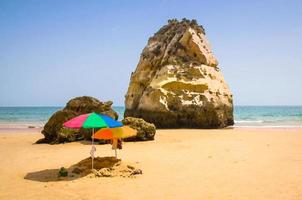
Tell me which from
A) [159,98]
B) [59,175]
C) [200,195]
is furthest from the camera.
Answer: [159,98]

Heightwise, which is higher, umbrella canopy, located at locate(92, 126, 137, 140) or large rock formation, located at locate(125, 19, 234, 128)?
large rock formation, located at locate(125, 19, 234, 128)

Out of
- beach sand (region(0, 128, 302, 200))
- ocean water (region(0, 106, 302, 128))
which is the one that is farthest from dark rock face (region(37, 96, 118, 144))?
ocean water (region(0, 106, 302, 128))

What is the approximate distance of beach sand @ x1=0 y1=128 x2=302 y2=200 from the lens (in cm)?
721

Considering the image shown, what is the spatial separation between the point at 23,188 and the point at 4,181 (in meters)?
1.07

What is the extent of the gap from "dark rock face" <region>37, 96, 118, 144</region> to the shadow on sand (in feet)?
23.3

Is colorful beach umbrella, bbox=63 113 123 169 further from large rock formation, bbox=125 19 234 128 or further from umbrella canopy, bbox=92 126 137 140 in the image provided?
large rock formation, bbox=125 19 234 128

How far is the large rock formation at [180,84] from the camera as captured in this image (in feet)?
87.9

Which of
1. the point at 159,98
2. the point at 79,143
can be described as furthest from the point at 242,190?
the point at 159,98

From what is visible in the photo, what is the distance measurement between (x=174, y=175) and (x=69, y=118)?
33.2 ft

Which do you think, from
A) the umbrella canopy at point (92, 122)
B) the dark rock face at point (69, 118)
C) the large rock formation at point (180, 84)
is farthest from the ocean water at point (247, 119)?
the umbrella canopy at point (92, 122)

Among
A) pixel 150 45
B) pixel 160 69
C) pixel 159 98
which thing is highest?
pixel 150 45

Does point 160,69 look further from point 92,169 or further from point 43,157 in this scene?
point 92,169

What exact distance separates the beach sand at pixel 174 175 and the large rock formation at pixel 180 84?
494 inches

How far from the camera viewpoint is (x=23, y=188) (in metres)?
7.86
